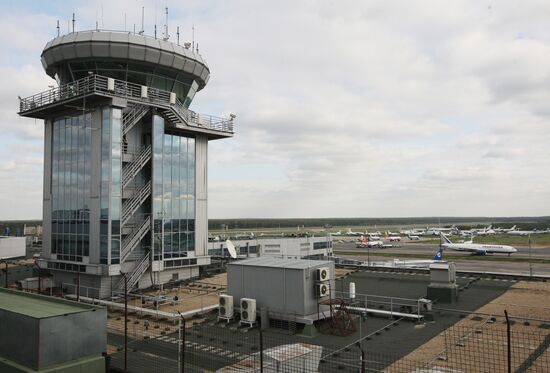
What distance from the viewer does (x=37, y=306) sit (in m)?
18.0

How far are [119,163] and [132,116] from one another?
3.82 m

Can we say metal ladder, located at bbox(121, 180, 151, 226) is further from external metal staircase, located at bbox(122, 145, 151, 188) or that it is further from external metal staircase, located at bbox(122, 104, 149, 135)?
external metal staircase, located at bbox(122, 104, 149, 135)

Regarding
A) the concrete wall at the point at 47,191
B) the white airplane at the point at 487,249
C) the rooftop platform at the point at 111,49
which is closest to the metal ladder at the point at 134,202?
the concrete wall at the point at 47,191

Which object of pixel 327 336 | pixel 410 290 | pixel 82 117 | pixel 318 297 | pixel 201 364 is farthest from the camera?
pixel 82 117

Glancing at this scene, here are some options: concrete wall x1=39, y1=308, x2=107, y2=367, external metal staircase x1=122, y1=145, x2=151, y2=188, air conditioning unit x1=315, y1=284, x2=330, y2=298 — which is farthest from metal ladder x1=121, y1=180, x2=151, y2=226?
air conditioning unit x1=315, y1=284, x2=330, y2=298

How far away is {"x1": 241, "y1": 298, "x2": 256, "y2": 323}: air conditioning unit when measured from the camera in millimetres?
22203

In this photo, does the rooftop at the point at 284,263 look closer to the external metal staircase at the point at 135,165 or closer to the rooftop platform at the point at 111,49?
the external metal staircase at the point at 135,165

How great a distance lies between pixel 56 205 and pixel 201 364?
24.1 meters

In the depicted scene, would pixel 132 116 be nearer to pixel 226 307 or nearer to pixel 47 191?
pixel 47 191

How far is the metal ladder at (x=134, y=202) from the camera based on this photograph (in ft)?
106

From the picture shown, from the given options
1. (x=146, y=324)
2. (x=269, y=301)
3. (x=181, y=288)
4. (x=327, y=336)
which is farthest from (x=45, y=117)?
(x=327, y=336)

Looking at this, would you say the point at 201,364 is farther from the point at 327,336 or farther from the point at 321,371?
the point at 327,336

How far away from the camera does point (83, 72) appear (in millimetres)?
34531

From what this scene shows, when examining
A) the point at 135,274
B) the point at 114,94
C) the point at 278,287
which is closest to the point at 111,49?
the point at 114,94
